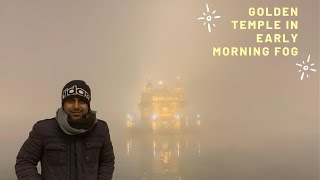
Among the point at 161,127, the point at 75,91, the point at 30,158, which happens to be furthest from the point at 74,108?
the point at 161,127

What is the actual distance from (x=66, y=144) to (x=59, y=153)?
6cm

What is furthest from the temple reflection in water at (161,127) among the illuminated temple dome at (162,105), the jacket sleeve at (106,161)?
→ the jacket sleeve at (106,161)

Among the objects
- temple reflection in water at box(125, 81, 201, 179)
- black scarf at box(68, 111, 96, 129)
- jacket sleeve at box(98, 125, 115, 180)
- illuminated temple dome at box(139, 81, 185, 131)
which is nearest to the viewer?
black scarf at box(68, 111, 96, 129)

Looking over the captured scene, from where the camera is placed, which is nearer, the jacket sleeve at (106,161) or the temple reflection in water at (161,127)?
the jacket sleeve at (106,161)

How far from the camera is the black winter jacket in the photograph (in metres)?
2.45

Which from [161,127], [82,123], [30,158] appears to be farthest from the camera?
[161,127]

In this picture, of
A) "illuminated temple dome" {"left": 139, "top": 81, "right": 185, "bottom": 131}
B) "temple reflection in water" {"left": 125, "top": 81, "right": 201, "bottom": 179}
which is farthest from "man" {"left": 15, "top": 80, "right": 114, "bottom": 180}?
"illuminated temple dome" {"left": 139, "top": 81, "right": 185, "bottom": 131}

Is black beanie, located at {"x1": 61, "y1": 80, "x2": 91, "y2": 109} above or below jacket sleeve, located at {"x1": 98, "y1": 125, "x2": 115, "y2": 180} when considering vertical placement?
above

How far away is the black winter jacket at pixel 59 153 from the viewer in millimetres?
2449

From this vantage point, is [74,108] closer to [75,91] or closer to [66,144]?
[75,91]

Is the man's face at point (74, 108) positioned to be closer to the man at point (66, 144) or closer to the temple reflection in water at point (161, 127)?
the man at point (66, 144)

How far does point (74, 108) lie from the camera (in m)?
2.46

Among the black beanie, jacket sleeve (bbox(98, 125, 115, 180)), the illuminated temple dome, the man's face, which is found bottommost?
jacket sleeve (bbox(98, 125, 115, 180))

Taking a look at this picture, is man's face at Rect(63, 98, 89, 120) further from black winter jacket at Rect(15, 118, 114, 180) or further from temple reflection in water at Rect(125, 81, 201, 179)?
temple reflection in water at Rect(125, 81, 201, 179)
